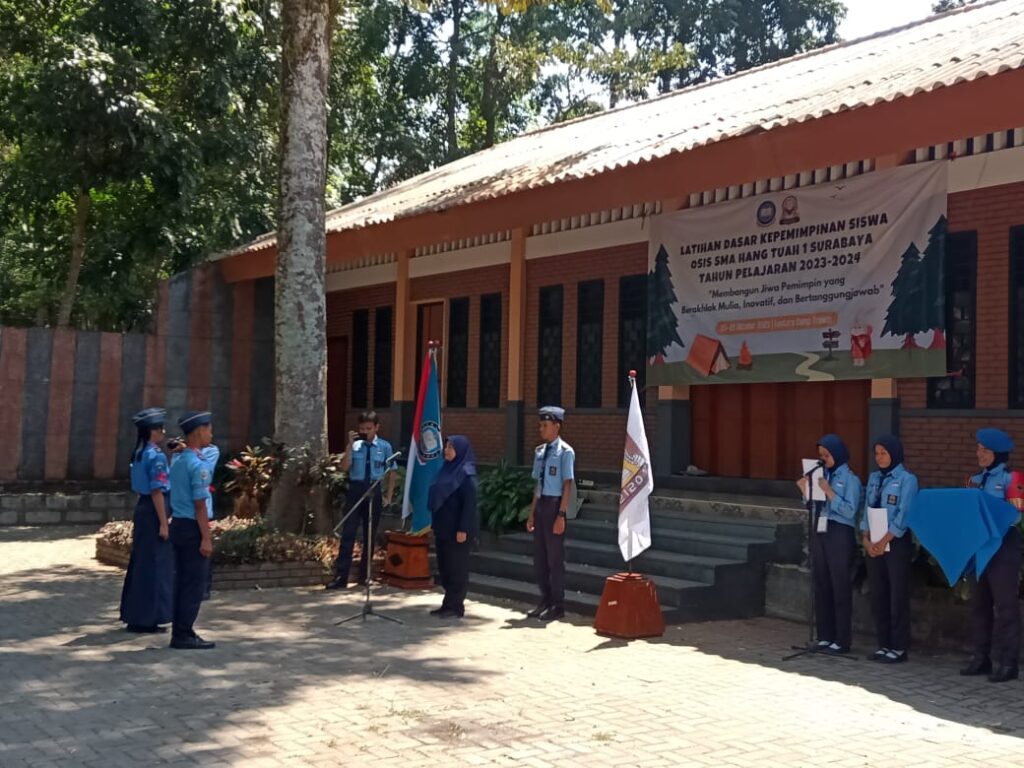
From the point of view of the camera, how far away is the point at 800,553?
10.7 meters

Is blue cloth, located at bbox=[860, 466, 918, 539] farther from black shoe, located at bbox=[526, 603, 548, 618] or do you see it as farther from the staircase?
black shoe, located at bbox=[526, 603, 548, 618]

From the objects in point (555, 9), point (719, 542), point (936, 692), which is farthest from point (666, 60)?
point (936, 692)

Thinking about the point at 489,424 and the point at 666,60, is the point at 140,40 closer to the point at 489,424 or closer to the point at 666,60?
the point at 489,424

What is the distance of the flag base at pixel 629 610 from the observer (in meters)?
9.19

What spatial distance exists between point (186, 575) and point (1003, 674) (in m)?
5.77

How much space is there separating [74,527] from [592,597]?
9.63m

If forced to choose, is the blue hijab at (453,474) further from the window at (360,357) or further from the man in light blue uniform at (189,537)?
the window at (360,357)

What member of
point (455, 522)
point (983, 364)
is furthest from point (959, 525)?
point (455, 522)

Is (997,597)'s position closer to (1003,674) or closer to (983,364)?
(1003,674)

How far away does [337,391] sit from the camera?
20.3 meters

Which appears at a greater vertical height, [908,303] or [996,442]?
[908,303]

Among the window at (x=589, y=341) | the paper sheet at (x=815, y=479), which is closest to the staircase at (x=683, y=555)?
the paper sheet at (x=815, y=479)

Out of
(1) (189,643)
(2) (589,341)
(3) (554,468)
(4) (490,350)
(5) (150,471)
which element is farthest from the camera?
(4) (490,350)

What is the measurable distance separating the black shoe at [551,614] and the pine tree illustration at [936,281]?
4265mm
